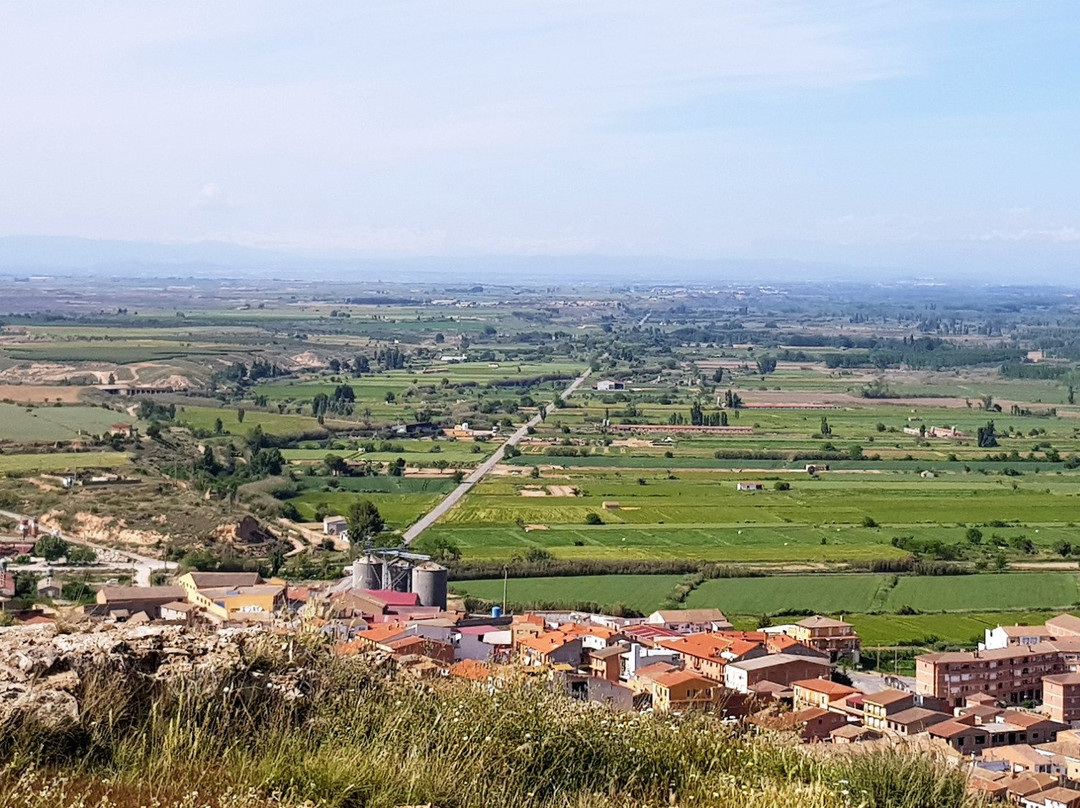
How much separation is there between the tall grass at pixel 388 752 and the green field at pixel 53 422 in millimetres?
35929

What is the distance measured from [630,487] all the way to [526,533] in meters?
7.88

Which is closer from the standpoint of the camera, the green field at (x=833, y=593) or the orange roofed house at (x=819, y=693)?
the orange roofed house at (x=819, y=693)

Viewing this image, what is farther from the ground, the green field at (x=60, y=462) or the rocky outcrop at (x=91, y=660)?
the rocky outcrop at (x=91, y=660)

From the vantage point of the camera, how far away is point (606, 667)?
14961mm

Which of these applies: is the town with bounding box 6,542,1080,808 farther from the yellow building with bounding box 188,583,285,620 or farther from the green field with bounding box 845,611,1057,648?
the green field with bounding box 845,611,1057,648

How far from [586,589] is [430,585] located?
14.5ft

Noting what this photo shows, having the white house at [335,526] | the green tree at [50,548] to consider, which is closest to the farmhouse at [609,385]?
the white house at [335,526]

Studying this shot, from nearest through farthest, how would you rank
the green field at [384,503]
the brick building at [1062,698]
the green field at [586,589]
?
the brick building at [1062,698] < the green field at [586,589] < the green field at [384,503]

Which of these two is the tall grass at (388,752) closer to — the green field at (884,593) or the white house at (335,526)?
the green field at (884,593)

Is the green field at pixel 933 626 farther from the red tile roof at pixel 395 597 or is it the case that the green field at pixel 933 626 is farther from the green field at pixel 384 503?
the green field at pixel 384 503

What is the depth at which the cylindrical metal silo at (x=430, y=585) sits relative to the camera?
20.3 m

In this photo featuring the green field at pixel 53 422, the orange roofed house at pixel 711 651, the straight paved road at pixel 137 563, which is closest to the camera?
the orange roofed house at pixel 711 651

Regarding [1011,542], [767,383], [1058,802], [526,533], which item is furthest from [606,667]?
[767,383]

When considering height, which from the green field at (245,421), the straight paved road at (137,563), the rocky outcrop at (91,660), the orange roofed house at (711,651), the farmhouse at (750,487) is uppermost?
the rocky outcrop at (91,660)
